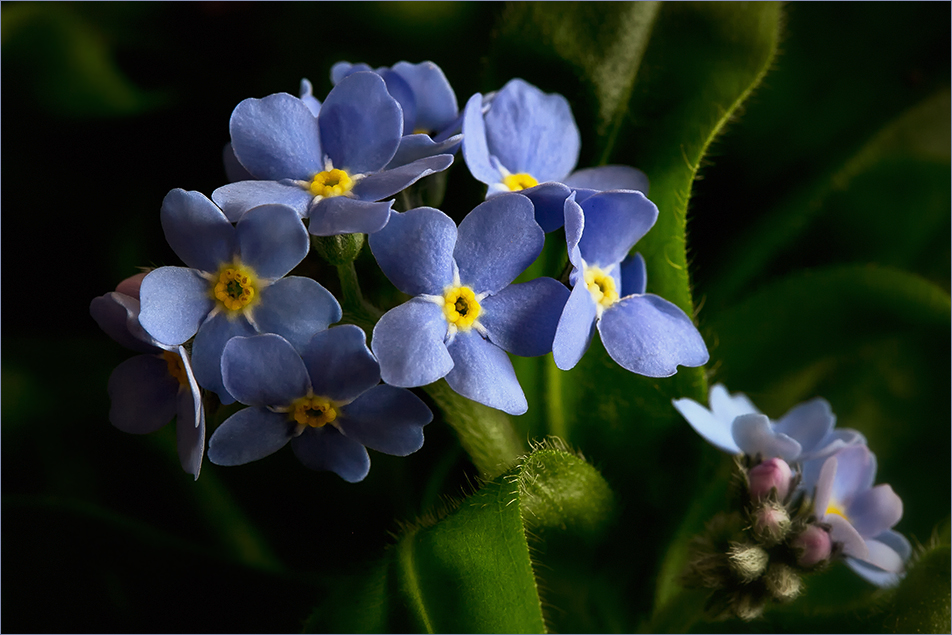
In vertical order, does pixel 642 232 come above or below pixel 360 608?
above

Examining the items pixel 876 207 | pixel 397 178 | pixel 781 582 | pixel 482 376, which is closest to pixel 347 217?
pixel 397 178

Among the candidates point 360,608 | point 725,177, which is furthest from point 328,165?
point 725,177

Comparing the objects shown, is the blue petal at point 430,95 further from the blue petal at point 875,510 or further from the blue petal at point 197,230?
the blue petal at point 875,510

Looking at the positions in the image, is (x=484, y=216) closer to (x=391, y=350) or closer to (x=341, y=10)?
(x=391, y=350)

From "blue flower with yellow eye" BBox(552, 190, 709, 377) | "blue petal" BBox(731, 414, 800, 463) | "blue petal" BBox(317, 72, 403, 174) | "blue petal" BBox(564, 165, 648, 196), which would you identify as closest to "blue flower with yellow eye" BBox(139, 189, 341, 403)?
"blue petal" BBox(317, 72, 403, 174)

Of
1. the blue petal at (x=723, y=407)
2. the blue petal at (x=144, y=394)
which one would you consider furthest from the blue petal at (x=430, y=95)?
the blue petal at (x=723, y=407)

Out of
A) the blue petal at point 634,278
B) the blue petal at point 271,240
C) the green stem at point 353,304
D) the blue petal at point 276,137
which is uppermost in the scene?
the blue petal at point 276,137
